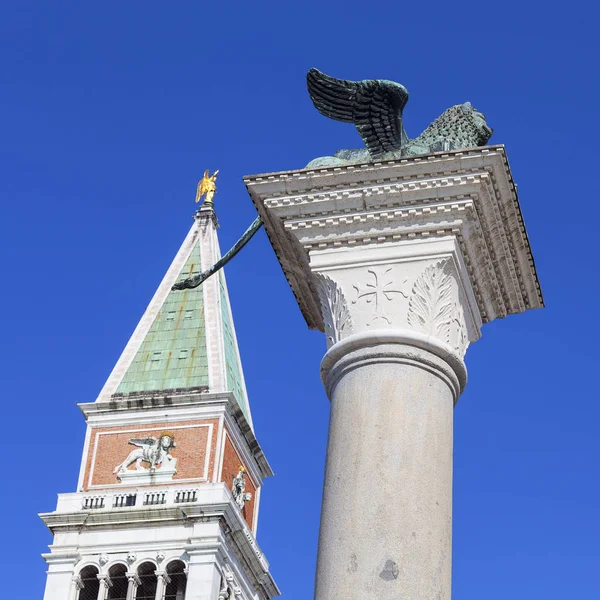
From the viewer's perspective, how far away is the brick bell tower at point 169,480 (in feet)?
154

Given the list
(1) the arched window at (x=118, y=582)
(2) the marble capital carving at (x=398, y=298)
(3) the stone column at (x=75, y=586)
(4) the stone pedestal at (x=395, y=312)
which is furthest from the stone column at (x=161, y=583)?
(2) the marble capital carving at (x=398, y=298)

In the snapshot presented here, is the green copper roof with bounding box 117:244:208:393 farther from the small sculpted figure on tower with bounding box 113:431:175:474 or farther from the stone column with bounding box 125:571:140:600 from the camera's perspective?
the stone column with bounding box 125:571:140:600

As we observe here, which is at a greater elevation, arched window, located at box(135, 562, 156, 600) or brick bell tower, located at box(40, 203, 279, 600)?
brick bell tower, located at box(40, 203, 279, 600)

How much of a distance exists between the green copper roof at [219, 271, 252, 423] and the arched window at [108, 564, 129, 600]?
740 cm

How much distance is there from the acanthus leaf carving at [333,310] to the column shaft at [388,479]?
23cm

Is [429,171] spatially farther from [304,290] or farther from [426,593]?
[426,593]

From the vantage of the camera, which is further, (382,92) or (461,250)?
(382,92)

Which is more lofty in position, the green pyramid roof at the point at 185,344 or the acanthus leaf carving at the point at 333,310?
the green pyramid roof at the point at 185,344

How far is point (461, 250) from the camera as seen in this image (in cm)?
870

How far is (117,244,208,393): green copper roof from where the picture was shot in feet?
168

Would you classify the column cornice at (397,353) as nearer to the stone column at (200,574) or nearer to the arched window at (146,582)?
the stone column at (200,574)

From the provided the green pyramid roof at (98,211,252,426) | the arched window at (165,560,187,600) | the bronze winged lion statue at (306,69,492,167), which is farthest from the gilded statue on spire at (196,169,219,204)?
the bronze winged lion statue at (306,69,492,167)

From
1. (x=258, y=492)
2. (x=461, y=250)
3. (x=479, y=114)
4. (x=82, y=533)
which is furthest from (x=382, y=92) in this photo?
(x=258, y=492)

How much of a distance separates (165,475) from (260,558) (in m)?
4.88
